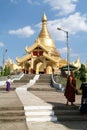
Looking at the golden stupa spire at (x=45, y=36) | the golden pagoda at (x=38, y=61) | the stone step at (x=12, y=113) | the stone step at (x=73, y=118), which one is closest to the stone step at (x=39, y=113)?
the stone step at (x=12, y=113)

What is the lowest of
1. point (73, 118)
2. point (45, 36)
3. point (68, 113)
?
point (73, 118)

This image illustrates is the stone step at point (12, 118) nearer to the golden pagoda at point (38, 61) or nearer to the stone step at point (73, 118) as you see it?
the stone step at point (73, 118)

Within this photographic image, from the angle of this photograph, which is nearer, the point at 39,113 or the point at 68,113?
the point at 39,113

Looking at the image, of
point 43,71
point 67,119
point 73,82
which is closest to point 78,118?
point 67,119

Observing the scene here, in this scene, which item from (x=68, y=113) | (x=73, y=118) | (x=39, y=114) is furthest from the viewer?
(x=68, y=113)

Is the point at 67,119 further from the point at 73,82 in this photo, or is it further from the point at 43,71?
the point at 43,71

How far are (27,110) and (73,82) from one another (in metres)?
2.38

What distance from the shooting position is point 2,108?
12.4m

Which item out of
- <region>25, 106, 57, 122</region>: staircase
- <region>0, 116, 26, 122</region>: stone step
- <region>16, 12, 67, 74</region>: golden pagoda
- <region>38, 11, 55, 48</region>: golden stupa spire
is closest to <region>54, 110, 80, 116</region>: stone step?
<region>25, 106, 57, 122</region>: staircase

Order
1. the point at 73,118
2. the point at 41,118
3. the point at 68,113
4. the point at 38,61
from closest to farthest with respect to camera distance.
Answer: the point at 41,118 → the point at 73,118 → the point at 68,113 → the point at 38,61

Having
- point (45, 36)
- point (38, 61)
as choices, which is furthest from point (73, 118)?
point (45, 36)

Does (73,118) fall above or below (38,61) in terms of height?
below

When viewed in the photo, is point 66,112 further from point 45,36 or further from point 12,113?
point 45,36

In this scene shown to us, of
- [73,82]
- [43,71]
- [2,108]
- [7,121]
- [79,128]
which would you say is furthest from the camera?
[43,71]
